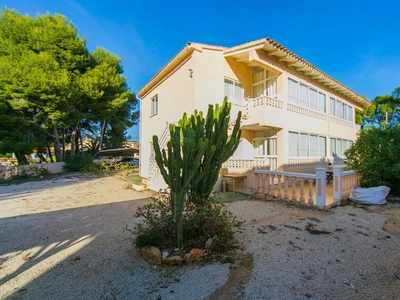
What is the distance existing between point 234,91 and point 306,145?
6416mm

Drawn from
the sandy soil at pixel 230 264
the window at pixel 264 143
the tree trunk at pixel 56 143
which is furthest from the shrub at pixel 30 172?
the window at pixel 264 143

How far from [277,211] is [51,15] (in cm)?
2666

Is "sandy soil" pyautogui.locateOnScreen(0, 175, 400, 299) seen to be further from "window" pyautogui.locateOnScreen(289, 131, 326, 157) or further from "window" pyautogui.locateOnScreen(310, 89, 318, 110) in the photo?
"window" pyautogui.locateOnScreen(310, 89, 318, 110)

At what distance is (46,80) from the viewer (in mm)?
17031

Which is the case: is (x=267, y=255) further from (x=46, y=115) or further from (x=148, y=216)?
(x=46, y=115)

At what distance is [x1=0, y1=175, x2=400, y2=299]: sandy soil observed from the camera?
289cm

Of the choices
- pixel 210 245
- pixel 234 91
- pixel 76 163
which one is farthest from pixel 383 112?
pixel 76 163

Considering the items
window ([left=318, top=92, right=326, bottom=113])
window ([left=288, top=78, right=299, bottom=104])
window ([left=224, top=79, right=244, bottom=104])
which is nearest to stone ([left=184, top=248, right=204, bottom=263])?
window ([left=224, top=79, right=244, bottom=104])

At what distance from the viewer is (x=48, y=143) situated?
22.2m

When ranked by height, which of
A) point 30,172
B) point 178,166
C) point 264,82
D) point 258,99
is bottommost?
point 30,172

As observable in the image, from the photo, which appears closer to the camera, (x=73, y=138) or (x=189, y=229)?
(x=189, y=229)

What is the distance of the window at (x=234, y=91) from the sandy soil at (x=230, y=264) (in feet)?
24.6

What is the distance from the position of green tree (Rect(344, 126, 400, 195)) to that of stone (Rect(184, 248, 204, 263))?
912cm

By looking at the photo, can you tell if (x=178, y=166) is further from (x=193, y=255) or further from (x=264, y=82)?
(x=264, y=82)
